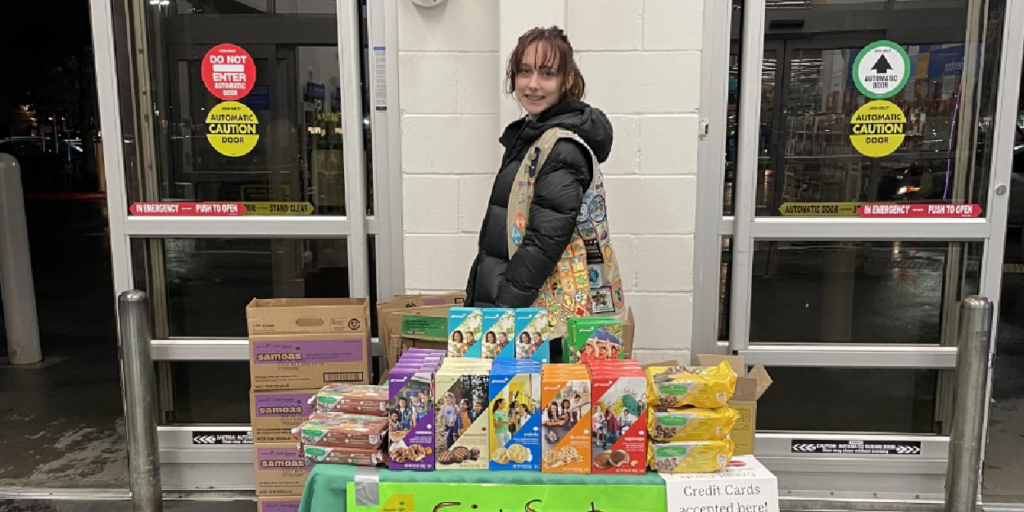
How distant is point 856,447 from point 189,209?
3.27 m

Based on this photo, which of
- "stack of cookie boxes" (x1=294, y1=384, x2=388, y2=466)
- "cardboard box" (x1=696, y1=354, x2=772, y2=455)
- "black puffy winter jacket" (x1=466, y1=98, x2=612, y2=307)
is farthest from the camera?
"cardboard box" (x1=696, y1=354, x2=772, y2=455)

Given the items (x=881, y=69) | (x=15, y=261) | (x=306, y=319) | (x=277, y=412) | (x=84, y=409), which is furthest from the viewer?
→ (x=15, y=261)

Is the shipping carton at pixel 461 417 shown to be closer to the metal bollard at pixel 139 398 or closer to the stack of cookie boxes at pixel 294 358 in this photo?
the stack of cookie boxes at pixel 294 358

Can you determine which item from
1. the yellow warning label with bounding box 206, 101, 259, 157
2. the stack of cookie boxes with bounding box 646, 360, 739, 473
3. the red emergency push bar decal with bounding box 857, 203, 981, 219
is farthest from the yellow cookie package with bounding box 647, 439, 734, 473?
the yellow warning label with bounding box 206, 101, 259, 157

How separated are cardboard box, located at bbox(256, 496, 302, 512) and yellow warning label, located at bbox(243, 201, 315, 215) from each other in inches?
49.0

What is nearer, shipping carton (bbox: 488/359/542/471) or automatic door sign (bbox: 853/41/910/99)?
shipping carton (bbox: 488/359/542/471)

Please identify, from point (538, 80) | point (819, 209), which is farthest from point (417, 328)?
point (819, 209)

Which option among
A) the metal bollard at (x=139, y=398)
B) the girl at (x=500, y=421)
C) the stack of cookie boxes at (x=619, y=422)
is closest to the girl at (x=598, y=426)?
the stack of cookie boxes at (x=619, y=422)

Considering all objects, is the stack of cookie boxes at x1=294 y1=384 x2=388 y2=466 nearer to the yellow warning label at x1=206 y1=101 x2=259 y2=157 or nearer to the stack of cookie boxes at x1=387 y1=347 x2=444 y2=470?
the stack of cookie boxes at x1=387 y1=347 x2=444 y2=470

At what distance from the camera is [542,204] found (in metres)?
2.24

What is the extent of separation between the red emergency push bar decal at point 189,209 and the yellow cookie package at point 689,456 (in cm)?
228

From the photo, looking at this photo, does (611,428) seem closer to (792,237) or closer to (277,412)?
(277,412)

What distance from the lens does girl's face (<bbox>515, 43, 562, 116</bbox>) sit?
89.8 inches

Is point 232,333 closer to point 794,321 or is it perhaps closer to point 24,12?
point 794,321
